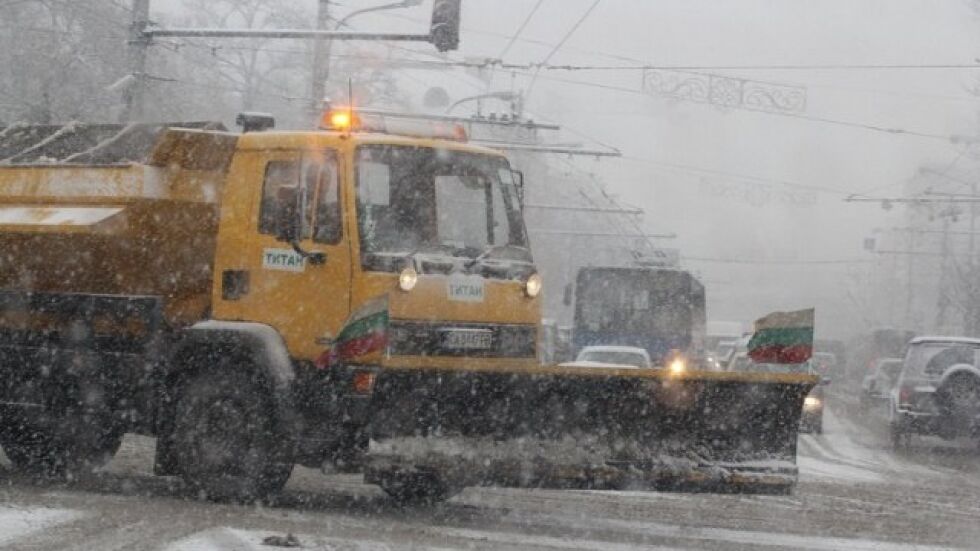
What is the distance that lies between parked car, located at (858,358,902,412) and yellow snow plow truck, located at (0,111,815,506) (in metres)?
26.0

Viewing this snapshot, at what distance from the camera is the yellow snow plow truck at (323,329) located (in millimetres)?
9477

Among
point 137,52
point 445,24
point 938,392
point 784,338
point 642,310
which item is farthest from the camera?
point 642,310

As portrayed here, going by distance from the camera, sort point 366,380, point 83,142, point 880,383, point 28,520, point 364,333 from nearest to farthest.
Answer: point 28,520 < point 364,333 < point 366,380 < point 83,142 < point 880,383

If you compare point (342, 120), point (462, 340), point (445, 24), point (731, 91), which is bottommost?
point (462, 340)

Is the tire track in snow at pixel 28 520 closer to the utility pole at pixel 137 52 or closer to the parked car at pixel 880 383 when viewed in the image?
A: the utility pole at pixel 137 52

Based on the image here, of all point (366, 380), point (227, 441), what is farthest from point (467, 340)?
point (227, 441)

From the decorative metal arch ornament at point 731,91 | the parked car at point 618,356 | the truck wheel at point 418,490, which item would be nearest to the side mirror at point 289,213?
the truck wheel at point 418,490

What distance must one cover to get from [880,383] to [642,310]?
939 centimetres

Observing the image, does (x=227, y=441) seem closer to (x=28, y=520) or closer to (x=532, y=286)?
(x=28, y=520)

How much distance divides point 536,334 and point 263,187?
215cm

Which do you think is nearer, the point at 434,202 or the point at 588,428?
the point at 588,428

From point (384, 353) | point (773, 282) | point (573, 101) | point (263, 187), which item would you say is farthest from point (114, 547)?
point (773, 282)

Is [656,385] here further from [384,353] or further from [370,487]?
[370,487]

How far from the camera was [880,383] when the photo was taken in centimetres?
3622
